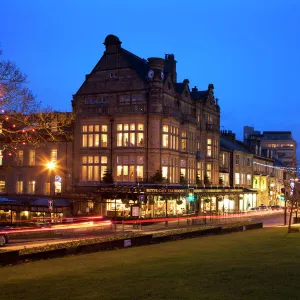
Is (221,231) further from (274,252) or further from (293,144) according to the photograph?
(293,144)

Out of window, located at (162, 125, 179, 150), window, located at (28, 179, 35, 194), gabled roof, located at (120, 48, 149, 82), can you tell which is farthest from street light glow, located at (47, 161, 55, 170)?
gabled roof, located at (120, 48, 149, 82)

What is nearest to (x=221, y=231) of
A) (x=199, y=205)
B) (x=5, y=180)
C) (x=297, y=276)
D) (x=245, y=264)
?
(x=245, y=264)

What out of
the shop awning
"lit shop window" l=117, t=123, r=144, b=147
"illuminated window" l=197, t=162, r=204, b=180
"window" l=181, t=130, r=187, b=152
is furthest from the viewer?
"illuminated window" l=197, t=162, r=204, b=180

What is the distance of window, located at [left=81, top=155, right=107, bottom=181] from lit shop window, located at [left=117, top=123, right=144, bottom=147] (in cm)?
332

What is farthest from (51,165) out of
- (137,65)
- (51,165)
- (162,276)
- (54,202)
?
(162,276)

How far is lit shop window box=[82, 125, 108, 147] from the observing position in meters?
63.7

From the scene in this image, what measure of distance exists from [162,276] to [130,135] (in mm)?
45696

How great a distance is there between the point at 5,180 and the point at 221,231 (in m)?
41.4

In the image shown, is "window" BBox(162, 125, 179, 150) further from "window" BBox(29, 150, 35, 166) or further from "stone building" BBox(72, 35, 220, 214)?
"window" BBox(29, 150, 35, 166)

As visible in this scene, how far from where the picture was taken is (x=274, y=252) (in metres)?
24.5

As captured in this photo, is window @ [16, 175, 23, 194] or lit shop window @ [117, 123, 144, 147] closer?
lit shop window @ [117, 123, 144, 147]

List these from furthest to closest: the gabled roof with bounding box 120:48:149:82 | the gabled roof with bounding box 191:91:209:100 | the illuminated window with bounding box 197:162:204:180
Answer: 1. the gabled roof with bounding box 191:91:209:100
2. the illuminated window with bounding box 197:162:204:180
3. the gabled roof with bounding box 120:48:149:82

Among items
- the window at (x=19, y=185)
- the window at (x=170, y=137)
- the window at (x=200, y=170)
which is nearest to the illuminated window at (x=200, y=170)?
the window at (x=200, y=170)

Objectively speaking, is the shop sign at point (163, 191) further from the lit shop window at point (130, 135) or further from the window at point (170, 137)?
the lit shop window at point (130, 135)
